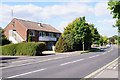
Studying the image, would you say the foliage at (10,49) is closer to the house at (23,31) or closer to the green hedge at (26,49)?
the green hedge at (26,49)

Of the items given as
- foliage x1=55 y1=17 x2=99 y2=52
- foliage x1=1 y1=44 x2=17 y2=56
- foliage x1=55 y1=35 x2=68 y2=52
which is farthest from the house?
foliage x1=1 y1=44 x2=17 y2=56

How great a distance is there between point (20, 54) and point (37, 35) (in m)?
25.0

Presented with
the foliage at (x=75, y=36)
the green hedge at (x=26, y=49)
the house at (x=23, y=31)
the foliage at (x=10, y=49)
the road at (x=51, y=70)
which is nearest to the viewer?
the road at (x=51, y=70)

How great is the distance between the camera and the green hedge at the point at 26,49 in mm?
42031

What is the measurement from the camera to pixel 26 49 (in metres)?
42.9

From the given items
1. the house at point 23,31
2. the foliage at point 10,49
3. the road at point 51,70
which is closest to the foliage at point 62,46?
the house at point 23,31

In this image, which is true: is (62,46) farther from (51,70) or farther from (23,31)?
(51,70)

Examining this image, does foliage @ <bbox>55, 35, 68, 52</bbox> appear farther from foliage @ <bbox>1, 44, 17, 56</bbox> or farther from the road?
the road

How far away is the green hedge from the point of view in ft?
138

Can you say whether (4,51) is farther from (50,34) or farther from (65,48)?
(50,34)

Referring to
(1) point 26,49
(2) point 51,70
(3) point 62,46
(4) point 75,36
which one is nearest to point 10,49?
(1) point 26,49

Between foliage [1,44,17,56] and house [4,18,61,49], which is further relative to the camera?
house [4,18,61,49]

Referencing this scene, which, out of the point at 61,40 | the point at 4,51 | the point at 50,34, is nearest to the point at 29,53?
the point at 4,51

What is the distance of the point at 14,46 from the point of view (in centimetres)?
4403
